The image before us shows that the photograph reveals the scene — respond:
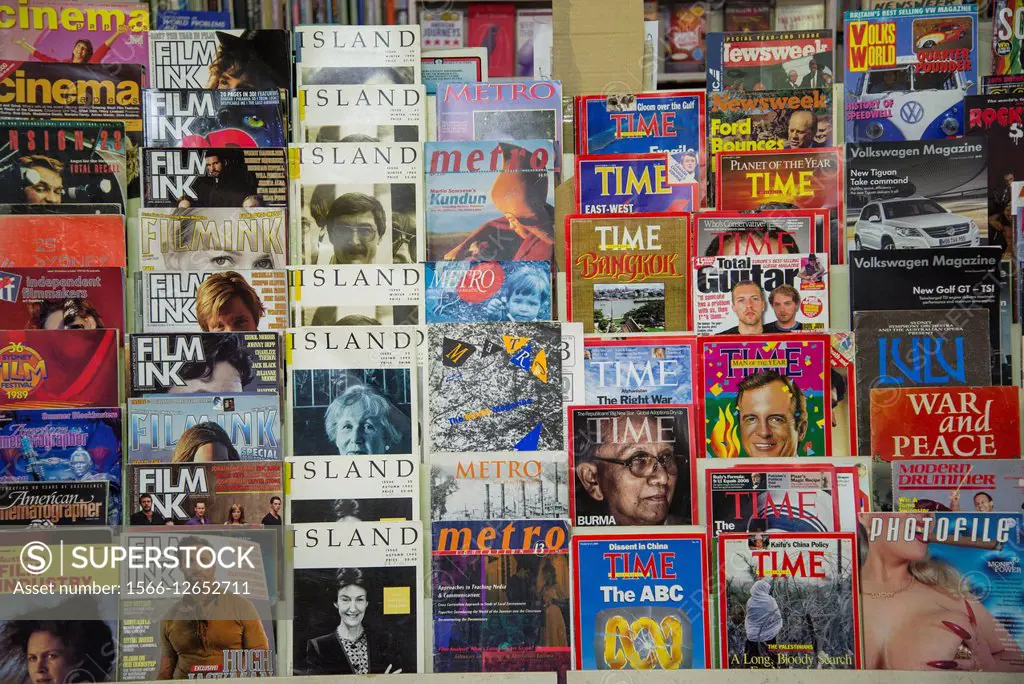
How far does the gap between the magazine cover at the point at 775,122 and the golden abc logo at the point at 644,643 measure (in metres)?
1.09

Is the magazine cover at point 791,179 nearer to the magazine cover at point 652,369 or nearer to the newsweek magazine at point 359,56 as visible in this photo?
the magazine cover at point 652,369

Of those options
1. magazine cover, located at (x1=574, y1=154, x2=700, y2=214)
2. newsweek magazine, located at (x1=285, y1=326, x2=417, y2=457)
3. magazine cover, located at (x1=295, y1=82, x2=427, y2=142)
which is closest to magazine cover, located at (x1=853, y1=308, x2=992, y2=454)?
magazine cover, located at (x1=574, y1=154, x2=700, y2=214)

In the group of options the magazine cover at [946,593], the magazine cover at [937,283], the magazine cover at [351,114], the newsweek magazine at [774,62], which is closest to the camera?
the magazine cover at [946,593]

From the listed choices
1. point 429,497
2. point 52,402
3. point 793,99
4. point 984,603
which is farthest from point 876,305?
point 52,402

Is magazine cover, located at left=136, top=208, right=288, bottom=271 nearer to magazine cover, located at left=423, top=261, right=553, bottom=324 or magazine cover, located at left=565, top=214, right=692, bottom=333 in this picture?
magazine cover, located at left=423, top=261, right=553, bottom=324

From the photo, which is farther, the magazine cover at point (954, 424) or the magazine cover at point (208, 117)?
the magazine cover at point (208, 117)

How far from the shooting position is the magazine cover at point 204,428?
7.16 feet

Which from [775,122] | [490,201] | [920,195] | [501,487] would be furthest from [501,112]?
[920,195]

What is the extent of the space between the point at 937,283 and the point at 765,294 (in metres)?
0.39

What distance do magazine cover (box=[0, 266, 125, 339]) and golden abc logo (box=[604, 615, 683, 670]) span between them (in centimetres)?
130

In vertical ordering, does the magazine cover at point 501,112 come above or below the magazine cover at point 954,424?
above

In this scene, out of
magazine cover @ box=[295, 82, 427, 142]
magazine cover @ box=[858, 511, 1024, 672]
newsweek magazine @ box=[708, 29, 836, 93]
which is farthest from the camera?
newsweek magazine @ box=[708, 29, 836, 93]

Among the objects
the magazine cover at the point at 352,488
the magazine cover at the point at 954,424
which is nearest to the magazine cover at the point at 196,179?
the magazine cover at the point at 352,488

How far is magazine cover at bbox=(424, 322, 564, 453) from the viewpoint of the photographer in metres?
2.21
